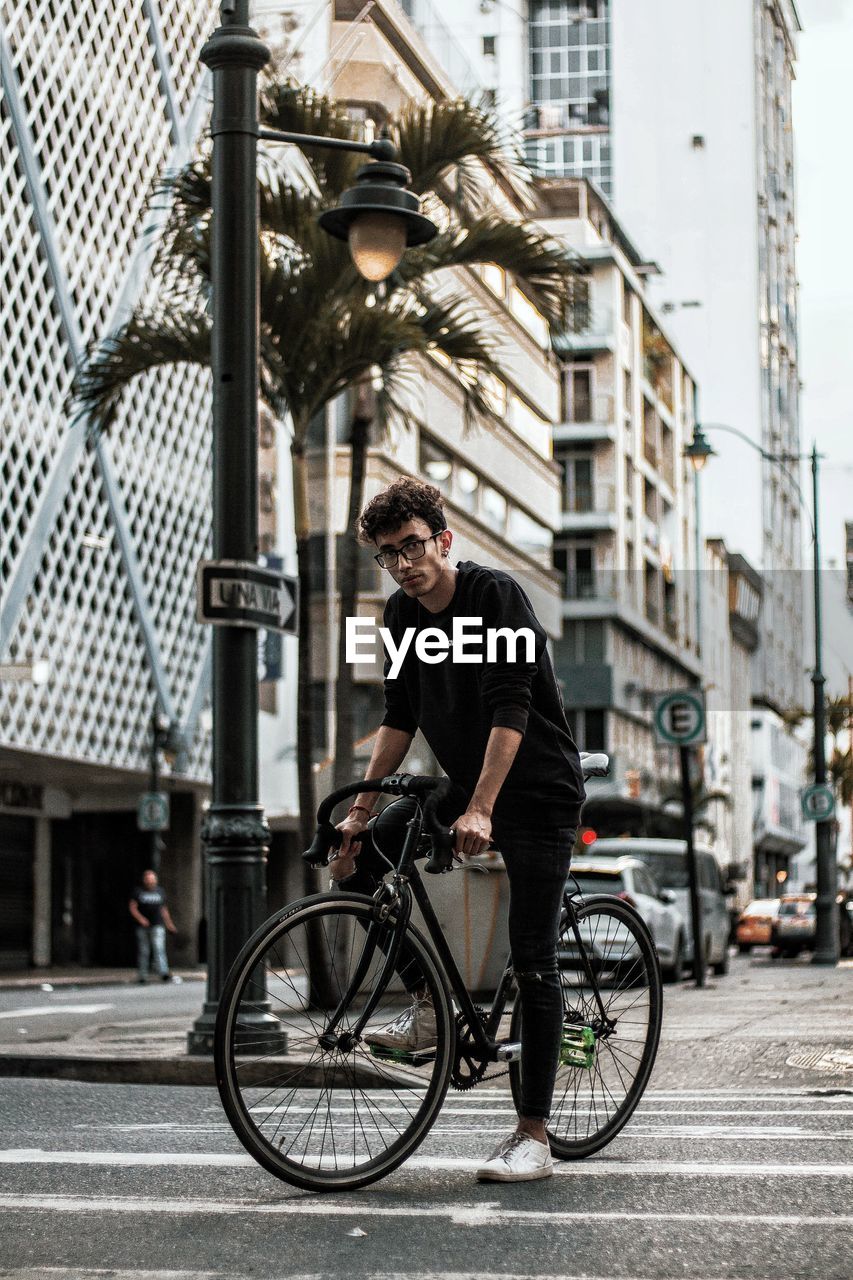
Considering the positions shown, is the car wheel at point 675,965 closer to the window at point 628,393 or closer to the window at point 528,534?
the window at point 528,534

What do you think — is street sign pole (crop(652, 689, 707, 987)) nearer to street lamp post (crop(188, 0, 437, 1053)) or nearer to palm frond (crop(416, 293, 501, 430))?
palm frond (crop(416, 293, 501, 430))

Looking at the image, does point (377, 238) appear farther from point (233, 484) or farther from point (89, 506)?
point (89, 506)

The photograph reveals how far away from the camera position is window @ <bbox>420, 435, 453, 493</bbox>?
44703 mm

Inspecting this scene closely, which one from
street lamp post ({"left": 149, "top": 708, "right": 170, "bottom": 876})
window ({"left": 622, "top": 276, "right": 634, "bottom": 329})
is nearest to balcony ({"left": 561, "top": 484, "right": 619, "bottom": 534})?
window ({"left": 622, "top": 276, "right": 634, "bottom": 329})

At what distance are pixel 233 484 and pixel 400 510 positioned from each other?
4.78m

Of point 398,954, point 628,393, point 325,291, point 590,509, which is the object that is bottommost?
point 398,954

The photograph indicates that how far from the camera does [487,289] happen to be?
A: 4791cm

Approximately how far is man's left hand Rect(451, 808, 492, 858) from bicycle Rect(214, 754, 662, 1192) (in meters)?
0.03

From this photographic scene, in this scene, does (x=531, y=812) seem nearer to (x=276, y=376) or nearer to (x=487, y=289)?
(x=276, y=376)

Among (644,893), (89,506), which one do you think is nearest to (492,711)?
(644,893)

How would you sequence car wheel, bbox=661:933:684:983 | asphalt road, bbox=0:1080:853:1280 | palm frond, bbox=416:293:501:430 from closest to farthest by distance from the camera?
asphalt road, bbox=0:1080:853:1280, palm frond, bbox=416:293:501:430, car wheel, bbox=661:933:684:983

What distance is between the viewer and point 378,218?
38.4 feet

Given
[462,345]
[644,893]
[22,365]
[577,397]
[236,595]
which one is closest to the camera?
[236,595]

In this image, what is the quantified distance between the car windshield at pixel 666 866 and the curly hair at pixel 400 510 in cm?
2347
